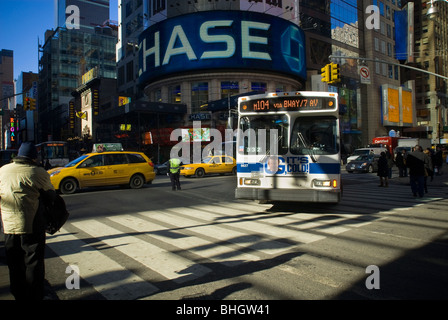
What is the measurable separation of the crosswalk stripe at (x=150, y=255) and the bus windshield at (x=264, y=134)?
4.10m

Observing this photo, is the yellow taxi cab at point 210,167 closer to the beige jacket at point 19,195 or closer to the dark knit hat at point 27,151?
the dark knit hat at point 27,151

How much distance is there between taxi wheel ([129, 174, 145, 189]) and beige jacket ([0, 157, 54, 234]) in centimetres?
1228

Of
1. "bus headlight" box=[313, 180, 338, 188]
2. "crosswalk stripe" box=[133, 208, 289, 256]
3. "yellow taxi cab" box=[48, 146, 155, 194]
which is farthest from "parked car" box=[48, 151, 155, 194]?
"bus headlight" box=[313, 180, 338, 188]

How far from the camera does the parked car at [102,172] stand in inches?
549

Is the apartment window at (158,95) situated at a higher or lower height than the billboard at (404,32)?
lower

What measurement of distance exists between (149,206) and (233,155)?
15.6 meters

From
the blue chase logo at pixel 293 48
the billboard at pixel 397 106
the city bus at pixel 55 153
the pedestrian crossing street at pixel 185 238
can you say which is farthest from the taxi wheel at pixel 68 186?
the billboard at pixel 397 106

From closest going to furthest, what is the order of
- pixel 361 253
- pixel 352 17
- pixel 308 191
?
pixel 361 253 → pixel 308 191 → pixel 352 17

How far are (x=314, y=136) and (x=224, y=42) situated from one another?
37091 mm

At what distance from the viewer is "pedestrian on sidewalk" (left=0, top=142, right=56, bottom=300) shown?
11.3 feet

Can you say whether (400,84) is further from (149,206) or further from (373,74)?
(149,206)
